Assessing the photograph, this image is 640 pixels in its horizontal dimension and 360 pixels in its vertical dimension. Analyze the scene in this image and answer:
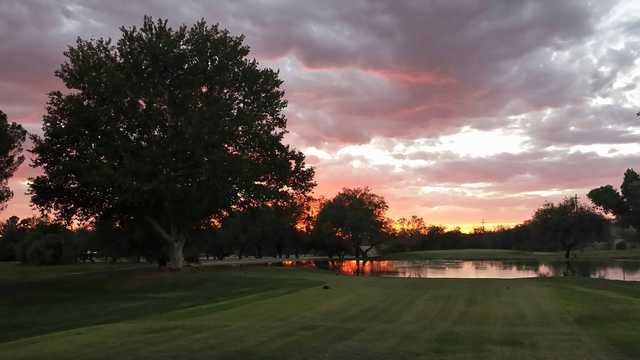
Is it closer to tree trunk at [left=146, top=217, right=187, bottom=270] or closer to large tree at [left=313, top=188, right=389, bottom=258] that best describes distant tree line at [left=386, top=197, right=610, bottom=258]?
large tree at [left=313, top=188, right=389, bottom=258]

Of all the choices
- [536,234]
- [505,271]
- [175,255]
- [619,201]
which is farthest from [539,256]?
[175,255]

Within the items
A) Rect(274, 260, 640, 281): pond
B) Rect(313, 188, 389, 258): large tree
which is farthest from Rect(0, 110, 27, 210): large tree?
Rect(313, 188, 389, 258): large tree

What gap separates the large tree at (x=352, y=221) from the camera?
370 feet

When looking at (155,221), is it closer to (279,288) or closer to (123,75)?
(123,75)

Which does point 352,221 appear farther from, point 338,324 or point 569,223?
point 338,324

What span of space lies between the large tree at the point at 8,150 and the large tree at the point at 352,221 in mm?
73381

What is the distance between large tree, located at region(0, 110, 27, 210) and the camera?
1550 inches

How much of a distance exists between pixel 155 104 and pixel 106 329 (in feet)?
87.1

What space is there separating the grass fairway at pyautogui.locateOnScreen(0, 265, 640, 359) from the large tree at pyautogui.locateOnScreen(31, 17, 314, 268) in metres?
Result: 11.3

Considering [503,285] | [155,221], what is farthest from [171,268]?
[503,285]

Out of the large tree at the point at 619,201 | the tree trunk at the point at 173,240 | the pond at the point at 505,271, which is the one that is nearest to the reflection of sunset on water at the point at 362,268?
the pond at the point at 505,271

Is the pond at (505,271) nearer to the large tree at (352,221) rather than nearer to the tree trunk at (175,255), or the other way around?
the tree trunk at (175,255)

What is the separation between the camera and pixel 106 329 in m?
15.3

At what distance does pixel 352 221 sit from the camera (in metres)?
112
